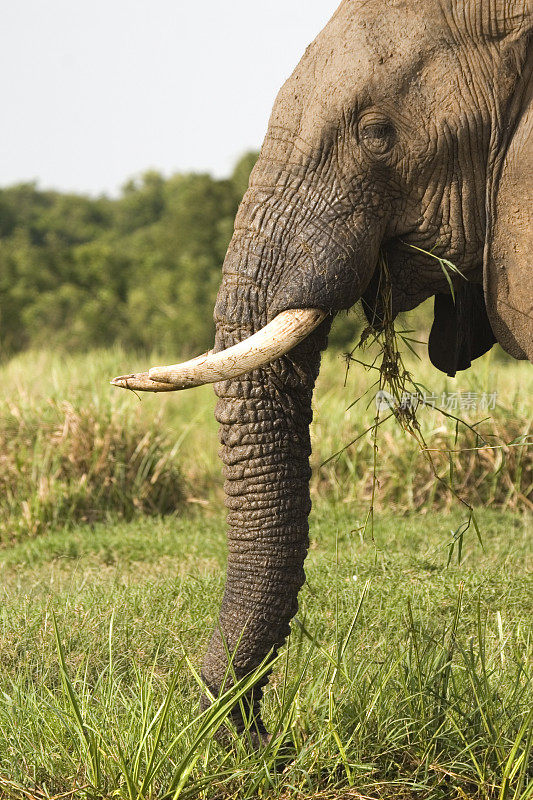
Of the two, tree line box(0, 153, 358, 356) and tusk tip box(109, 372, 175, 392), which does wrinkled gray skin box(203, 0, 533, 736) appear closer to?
tusk tip box(109, 372, 175, 392)

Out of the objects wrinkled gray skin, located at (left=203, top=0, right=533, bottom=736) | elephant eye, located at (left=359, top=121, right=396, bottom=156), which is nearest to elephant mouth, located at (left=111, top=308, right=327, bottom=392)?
wrinkled gray skin, located at (left=203, top=0, right=533, bottom=736)

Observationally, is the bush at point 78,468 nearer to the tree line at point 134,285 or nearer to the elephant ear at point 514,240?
the elephant ear at point 514,240

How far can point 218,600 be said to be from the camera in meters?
4.91

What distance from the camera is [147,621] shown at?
4609mm

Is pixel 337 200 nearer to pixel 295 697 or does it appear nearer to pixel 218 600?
pixel 295 697

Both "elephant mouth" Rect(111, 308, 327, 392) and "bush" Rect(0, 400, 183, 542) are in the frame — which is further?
"bush" Rect(0, 400, 183, 542)

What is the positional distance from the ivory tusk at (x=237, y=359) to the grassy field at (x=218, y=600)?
798 mm

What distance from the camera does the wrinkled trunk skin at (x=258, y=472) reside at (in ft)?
9.98

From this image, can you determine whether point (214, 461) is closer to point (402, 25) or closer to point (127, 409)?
point (127, 409)

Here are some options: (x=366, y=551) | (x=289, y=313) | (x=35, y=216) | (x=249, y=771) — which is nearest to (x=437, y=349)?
(x=289, y=313)

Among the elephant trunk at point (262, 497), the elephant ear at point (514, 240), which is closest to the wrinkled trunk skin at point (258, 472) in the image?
the elephant trunk at point (262, 497)

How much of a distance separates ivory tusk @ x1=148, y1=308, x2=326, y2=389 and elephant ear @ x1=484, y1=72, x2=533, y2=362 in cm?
65

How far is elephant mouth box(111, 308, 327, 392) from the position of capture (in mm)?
2834

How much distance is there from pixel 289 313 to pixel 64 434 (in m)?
4.73
